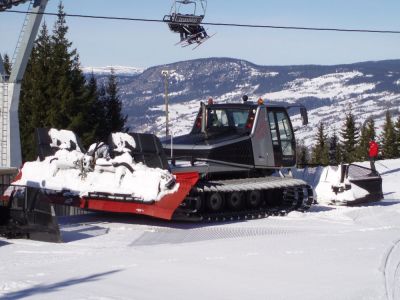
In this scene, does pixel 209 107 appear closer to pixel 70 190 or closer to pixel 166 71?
pixel 70 190

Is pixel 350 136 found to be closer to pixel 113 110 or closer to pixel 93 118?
pixel 113 110

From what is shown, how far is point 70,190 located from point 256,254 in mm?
4199

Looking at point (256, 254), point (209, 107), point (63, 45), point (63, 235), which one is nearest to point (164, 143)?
point (209, 107)

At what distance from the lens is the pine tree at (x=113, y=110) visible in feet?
152

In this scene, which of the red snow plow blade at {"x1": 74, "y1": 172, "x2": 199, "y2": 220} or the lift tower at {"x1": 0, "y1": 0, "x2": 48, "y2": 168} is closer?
the red snow plow blade at {"x1": 74, "y1": 172, "x2": 199, "y2": 220}

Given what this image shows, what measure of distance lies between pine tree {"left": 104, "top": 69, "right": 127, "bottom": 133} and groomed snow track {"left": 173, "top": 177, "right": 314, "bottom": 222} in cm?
3114

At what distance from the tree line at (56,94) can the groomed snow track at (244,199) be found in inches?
893

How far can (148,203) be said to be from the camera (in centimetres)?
1211

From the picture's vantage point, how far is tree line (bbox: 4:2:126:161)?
37.8m

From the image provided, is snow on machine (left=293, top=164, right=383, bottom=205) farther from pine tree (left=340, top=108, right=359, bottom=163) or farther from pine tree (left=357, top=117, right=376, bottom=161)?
pine tree (left=340, top=108, right=359, bottom=163)

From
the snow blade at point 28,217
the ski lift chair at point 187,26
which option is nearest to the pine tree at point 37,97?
the ski lift chair at point 187,26

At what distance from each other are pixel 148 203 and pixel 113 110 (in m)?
35.5

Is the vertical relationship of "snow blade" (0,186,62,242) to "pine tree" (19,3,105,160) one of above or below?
below

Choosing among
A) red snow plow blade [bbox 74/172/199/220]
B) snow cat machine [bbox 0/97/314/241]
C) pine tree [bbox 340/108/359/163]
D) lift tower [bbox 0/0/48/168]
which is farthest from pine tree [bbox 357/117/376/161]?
red snow plow blade [bbox 74/172/199/220]
